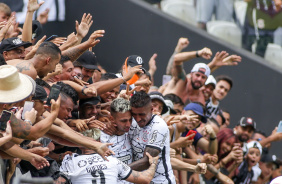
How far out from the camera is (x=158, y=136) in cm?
805

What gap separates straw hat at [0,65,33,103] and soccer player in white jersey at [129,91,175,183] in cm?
179

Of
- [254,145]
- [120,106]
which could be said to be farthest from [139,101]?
[254,145]

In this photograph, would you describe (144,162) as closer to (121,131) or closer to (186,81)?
(121,131)

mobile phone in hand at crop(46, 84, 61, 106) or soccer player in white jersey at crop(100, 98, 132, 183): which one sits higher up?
mobile phone in hand at crop(46, 84, 61, 106)

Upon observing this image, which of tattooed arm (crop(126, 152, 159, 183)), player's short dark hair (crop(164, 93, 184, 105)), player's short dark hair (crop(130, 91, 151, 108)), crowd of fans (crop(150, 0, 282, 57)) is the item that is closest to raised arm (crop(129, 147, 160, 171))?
tattooed arm (crop(126, 152, 159, 183))

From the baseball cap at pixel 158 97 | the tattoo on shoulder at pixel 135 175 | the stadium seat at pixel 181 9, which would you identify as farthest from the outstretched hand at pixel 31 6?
the stadium seat at pixel 181 9

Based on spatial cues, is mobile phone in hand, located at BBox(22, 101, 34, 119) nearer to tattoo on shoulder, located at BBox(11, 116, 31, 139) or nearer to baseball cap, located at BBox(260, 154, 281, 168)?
tattoo on shoulder, located at BBox(11, 116, 31, 139)

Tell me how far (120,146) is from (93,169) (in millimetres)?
773

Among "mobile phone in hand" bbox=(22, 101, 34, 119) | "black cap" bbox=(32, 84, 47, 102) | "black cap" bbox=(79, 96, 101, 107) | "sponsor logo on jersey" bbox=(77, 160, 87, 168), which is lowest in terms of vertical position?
"sponsor logo on jersey" bbox=(77, 160, 87, 168)

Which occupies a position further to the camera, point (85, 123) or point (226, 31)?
point (226, 31)

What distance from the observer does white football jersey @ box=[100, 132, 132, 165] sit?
26.0ft

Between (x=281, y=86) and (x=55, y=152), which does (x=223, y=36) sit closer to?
(x=281, y=86)

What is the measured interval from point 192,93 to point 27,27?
3.32 m

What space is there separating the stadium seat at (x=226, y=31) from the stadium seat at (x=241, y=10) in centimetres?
19
